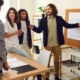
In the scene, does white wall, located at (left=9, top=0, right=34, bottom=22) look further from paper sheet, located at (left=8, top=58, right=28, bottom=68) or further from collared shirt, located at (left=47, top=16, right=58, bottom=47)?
paper sheet, located at (left=8, top=58, right=28, bottom=68)

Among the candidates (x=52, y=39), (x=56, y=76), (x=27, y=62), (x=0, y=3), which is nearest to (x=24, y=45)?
(x=52, y=39)

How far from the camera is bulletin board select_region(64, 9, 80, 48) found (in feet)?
11.3

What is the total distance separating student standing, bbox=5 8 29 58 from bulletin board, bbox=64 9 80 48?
1109 millimetres

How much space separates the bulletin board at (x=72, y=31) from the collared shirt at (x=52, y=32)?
1.39 ft

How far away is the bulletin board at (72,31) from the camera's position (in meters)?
3.44

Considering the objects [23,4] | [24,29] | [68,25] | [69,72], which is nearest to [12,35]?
[24,29]

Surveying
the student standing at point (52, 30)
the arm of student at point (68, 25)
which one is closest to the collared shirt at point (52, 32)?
the student standing at point (52, 30)

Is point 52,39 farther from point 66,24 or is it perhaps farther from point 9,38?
point 9,38

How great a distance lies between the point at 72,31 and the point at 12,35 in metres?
1.31

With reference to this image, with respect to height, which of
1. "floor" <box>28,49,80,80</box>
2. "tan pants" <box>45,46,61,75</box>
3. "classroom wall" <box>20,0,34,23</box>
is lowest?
"floor" <box>28,49,80,80</box>

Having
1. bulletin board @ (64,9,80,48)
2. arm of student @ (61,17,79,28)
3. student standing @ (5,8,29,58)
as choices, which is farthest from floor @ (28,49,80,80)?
student standing @ (5,8,29,58)

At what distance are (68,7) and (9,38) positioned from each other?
5.46 feet

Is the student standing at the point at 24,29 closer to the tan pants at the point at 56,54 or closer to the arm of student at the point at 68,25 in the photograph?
the tan pants at the point at 56,54

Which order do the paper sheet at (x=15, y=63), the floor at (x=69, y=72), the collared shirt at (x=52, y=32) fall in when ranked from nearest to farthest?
the paper sheet at (x=15, y=63) < the collared shirt at (x=52, y=32) < the floor at (x=69, y=72)
